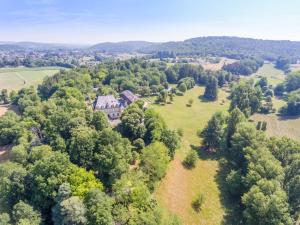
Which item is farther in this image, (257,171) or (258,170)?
(257,171)

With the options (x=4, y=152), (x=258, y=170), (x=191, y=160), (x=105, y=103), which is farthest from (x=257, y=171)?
(x=4, y=152)

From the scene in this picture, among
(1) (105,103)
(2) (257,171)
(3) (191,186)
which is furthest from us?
(1) (105,103)

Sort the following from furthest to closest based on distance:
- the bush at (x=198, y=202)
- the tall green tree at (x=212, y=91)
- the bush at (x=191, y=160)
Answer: the tall green tree at (x=212, y=91) < the bush at (x=191, y=160) < the bush at (x=198, y=202)

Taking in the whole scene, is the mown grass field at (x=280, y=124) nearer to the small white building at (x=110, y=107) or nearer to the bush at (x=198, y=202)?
the bush at (x=198, y=202)

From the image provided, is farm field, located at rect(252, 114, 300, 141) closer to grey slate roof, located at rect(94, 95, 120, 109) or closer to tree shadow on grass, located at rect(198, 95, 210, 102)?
tree shadow on grass, located at rect(198, 95, 210, 102)

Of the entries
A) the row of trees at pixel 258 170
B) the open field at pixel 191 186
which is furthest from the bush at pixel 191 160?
the row of trees at pixel 258 170

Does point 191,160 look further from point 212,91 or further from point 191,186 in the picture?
point 212,91

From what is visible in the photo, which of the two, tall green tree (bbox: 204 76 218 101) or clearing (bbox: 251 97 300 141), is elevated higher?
tall green tree (bbox: 204 76 218 101)

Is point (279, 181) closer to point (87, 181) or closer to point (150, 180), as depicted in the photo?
point (150, 180)

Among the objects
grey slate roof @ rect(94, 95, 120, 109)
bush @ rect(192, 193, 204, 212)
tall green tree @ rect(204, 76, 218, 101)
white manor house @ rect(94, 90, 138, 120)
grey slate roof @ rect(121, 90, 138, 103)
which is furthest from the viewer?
tall green tree @ rect(204, 76, 218, 101)

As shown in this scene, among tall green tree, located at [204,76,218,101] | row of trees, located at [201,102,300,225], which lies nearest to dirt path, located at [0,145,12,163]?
row of trees, located at [201,102,300,225]

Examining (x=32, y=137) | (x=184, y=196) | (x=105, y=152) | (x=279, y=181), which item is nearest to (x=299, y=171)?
(x=279, y=181)
